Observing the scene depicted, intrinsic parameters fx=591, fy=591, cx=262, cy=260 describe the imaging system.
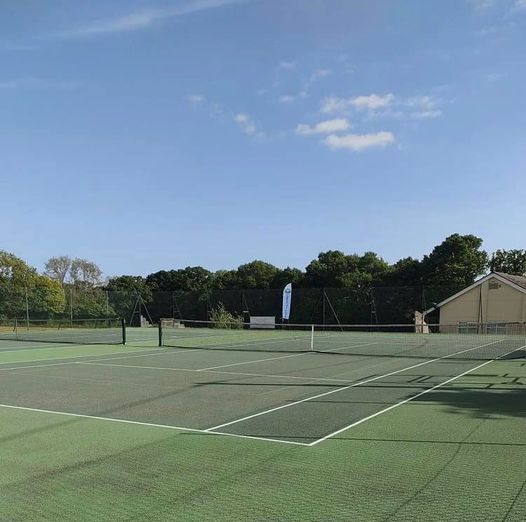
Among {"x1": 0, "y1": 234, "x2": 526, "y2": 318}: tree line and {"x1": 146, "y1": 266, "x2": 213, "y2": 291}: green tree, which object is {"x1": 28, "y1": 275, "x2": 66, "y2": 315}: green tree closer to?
{"x1": 0, "y1": 234, "x2": 526, "y2": 318}: tree line

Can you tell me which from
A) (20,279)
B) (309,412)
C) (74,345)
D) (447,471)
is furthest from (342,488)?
(20,279)

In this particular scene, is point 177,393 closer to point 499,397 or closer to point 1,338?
point 499,397

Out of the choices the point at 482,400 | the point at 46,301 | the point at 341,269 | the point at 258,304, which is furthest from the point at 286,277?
the point at 482,400

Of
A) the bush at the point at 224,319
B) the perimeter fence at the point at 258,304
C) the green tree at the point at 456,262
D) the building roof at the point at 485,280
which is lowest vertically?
the bush at the point at 224,319

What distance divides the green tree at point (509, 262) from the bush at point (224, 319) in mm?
30181

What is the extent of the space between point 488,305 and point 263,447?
4575 centimetres

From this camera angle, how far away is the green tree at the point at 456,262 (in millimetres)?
60594

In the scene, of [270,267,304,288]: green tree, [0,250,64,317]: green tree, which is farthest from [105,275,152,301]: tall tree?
[0,250,64,317]: green tree

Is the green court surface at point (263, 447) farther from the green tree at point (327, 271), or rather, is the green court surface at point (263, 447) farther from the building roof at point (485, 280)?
the green tree at point (327, 271)

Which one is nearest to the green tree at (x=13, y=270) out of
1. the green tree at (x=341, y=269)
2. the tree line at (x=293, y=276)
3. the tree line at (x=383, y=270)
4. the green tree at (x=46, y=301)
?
the tree line at (x=293, y=276)

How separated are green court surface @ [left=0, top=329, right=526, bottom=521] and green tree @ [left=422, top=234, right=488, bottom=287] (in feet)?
158

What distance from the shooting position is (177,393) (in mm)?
11508

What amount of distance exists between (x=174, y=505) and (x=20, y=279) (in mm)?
64351

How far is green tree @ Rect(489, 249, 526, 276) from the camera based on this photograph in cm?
6425
